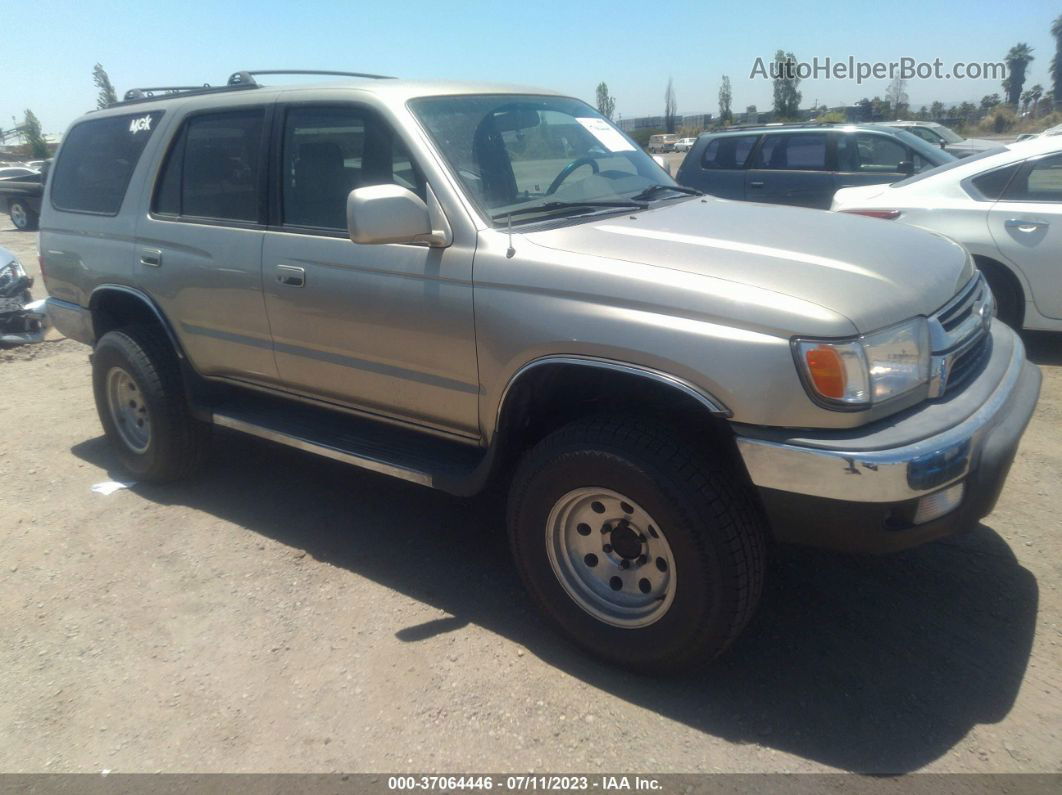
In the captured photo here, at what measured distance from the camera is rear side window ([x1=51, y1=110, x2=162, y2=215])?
4.53 meters

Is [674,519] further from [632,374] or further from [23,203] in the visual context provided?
[23,203]

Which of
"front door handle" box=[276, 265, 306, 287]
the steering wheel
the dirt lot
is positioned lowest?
the dirt lot

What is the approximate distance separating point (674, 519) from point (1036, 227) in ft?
14.9

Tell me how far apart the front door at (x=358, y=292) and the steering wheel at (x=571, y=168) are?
59 cm

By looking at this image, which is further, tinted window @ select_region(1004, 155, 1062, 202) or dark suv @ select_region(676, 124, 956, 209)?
dark suv @ select_region(676, 124, 956, 209)

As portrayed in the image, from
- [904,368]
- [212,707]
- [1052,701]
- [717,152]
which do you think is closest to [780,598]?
[1052,701]

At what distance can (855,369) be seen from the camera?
2.45m

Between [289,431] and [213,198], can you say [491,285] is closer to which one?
[289,431]

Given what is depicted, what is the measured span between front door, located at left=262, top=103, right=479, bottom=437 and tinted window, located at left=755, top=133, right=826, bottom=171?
7.31m

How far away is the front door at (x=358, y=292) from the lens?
10.5ft

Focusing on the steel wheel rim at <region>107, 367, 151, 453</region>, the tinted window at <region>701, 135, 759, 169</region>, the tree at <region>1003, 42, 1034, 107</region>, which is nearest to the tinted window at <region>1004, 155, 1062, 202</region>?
the tinted window at <region>701, 135, 759, 169</region>

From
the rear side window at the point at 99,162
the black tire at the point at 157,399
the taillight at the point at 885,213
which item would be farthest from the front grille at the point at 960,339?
the rear side window at the point at 99,162

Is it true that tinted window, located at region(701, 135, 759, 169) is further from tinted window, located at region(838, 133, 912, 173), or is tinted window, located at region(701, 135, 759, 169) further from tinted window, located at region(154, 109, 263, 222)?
tinted window, located at region(154, 109, 263, 222)

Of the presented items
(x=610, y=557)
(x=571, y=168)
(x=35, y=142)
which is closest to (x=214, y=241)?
(x=571, y=168)
